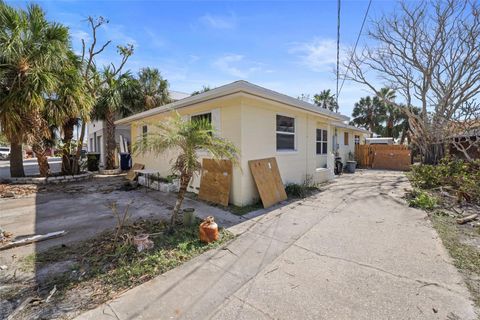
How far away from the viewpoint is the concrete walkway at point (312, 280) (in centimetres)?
238

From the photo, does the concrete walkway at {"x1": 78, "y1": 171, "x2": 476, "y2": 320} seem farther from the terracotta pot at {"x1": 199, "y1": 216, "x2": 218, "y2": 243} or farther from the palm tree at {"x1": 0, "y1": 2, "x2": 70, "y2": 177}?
the palm tree at {"x1": 0, "y1": 2, "x2": 70, "y2": 177}

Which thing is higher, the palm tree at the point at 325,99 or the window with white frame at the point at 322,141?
the palm tree at the point at 325,99

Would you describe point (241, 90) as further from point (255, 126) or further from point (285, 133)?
point (285, 133)

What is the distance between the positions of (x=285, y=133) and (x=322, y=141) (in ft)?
12.7

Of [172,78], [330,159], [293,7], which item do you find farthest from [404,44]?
[172,78]

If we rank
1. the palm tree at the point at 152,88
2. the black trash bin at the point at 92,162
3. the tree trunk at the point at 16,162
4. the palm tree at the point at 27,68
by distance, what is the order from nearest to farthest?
the palm tree at the point at 27,68, the tree trunk at the point at 16,162, the black trash bin at the point at 92,162, the palm tree at the point at 152,88

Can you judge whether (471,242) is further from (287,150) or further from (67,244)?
(67,244)

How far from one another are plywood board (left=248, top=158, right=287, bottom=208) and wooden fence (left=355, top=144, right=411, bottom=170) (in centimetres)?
1292

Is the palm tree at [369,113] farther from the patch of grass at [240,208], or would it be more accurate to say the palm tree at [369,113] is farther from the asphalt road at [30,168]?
the asphalt road at [30,168]

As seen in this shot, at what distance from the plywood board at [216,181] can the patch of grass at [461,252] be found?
4.54 m

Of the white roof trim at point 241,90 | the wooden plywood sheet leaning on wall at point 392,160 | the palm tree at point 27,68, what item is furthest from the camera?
the wooden plywood sheet leaning on wall at point 392,160

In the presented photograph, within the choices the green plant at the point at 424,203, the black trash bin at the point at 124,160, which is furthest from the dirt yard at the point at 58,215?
the green plant at the point at 424,203

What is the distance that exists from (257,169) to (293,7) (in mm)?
5393

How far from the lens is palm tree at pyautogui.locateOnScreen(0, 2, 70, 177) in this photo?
7.68 meters
